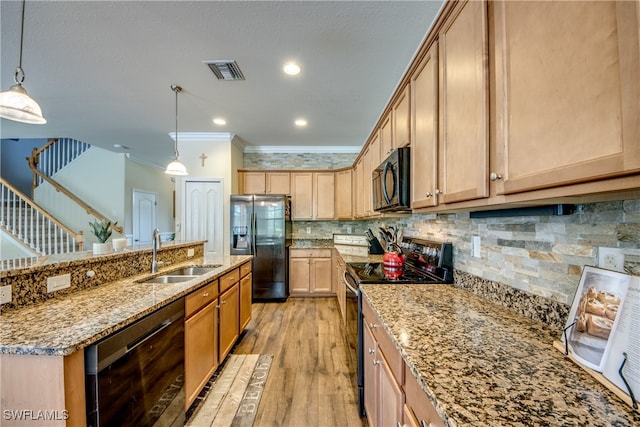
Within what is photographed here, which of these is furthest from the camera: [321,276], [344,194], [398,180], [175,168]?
[344,194]

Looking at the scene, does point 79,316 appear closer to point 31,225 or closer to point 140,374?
point 140,374

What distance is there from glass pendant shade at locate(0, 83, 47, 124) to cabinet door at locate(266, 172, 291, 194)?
3154mm

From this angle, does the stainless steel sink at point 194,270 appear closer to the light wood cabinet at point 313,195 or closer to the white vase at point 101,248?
the white vase at point 101,248

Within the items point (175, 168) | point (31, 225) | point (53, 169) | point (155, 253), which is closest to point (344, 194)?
point (175, 168)

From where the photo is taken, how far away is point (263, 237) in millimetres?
4219

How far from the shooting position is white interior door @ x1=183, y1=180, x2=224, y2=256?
429 cm

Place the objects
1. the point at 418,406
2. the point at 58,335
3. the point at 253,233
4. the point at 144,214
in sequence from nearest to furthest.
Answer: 1. the point at 418,406
2. the point at 58,335
3. the point at 253,233
4. the point at 144,214

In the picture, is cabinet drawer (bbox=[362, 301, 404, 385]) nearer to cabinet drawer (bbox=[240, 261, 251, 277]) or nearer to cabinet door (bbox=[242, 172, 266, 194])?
cabinet drawer (bbox=[240, 261, 251, 277])

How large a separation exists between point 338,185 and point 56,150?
632 centimetres

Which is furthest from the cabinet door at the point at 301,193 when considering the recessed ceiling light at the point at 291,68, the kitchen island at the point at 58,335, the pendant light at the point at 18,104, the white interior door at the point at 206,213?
the pendant light at the point at 18,104

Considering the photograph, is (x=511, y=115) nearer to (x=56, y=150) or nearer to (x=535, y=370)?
(x=535, y=370)

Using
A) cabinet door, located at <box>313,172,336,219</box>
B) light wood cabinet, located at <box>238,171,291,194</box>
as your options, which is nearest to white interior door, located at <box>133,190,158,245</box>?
light wood cabinet, located at <box>238,171,291,194</box>

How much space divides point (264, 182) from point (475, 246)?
375 centimetres

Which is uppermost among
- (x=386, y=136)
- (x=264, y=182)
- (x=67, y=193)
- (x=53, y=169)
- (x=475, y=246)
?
(x=53, y=169)
